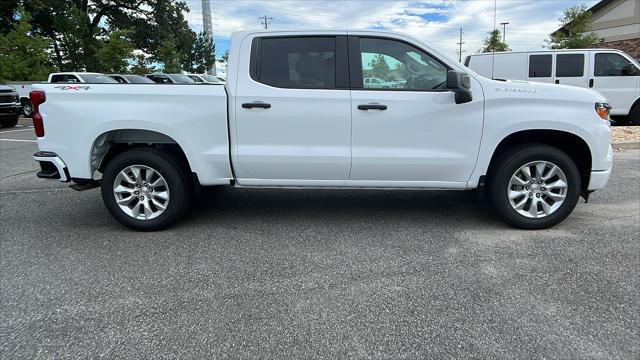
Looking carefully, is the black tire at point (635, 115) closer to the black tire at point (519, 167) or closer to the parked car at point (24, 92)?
the black tire at point (519, 167)

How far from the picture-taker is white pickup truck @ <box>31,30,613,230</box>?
4168 mm

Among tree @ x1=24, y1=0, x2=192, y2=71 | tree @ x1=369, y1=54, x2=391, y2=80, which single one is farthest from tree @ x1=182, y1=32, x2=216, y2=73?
tree @ x1=369, y1=54, x2=391, y2=80

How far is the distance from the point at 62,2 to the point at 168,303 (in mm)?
36586

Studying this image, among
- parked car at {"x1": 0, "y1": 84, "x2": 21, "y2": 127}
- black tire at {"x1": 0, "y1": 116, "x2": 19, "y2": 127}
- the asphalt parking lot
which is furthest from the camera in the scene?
black tire at {"x1": 0, "y1": 116, "x2": 19, "y2": 127}

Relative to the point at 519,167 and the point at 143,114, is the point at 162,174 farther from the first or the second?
the point at 519,167

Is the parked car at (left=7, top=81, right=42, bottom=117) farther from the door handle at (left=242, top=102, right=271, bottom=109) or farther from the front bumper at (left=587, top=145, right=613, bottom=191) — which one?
the front bumper at (left=587, top=145, right=613, bottom=191)

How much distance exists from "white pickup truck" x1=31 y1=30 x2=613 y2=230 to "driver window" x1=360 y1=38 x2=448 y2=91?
12mm

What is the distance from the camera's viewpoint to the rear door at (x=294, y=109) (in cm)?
417

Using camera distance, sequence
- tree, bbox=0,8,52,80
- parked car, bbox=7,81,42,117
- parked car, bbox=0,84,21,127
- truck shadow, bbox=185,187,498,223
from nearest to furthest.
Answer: truck shadow, bbox=185,187,498,223 → parked car, bbox=0,84,21,127 → parked car, bbox=7,81,42,117 → tree, bbox=0,8,52,80

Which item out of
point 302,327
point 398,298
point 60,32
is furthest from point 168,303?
point 60,32

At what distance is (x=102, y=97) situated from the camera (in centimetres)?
422

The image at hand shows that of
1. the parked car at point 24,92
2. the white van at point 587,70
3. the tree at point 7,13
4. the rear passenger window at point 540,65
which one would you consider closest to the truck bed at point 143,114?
the white van at point 587,70

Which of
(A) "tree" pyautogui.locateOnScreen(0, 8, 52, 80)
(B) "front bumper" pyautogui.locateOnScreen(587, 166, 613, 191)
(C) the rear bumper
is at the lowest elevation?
(B) "front bumper" pyautogui.locateOnScreen(587, 166, 613, 191)

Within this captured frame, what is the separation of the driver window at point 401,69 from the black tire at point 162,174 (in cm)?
207
